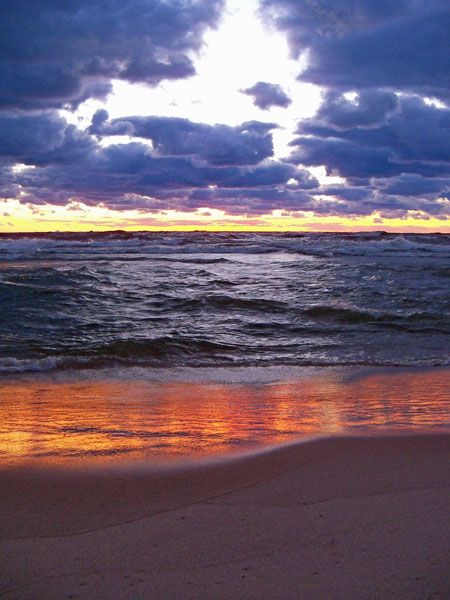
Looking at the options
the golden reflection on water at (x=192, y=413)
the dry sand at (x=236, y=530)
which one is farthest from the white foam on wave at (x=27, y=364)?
the dry sand at (x=236, y=530)

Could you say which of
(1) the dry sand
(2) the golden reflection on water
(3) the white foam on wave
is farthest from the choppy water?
(1) the dry sand

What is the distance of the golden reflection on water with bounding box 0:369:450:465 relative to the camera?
3266 millimetres

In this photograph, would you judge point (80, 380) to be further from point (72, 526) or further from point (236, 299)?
point (236, 299)

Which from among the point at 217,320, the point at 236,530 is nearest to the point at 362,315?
the point at 217,320

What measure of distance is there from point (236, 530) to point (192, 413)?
7.14 ft

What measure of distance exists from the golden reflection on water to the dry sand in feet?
1.42

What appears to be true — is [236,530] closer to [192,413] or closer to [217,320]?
[192,413]

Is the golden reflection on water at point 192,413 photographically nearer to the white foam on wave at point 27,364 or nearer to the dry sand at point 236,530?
the dry sand at point 236,530

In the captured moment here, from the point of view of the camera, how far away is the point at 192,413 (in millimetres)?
4191

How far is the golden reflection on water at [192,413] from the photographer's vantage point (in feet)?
10.7

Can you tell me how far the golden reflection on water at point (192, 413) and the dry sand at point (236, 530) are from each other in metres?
0.43

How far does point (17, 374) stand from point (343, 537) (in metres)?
5.00

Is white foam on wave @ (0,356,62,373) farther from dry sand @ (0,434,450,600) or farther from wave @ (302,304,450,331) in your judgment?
wave @ (302,304,450,331)

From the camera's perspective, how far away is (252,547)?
6.25 feet
